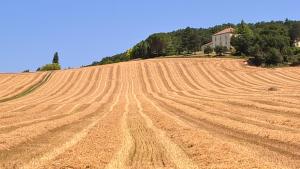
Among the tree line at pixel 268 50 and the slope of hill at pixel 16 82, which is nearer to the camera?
the slope of hill at pixel 16 82

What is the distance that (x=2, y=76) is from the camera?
111 m

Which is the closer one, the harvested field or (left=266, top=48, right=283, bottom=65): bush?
the harvested field

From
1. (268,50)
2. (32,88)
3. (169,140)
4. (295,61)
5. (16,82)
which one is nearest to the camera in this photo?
(169,140)

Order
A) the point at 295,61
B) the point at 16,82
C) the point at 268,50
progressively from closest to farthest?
1. the point at 16,82
2. the point at 295,61
3. the point at 268,50

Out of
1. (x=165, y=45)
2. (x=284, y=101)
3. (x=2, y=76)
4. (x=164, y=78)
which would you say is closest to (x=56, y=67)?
(x=165, y=45)

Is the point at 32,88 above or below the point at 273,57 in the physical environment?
below

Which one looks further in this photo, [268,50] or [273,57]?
[268,50]

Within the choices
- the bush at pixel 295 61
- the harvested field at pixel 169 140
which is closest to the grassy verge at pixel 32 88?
the harvested field at pixel 169 140

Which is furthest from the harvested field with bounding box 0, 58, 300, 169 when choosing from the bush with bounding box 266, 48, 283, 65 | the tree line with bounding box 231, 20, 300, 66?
the tree line with bounding box 231, 20, 300, 66

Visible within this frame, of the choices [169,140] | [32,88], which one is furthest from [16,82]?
[169,140]

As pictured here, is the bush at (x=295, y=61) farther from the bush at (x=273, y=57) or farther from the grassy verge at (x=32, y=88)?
the grassy verge at (x=32, y=88)

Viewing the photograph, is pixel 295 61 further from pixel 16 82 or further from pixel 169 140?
pixel 169 140

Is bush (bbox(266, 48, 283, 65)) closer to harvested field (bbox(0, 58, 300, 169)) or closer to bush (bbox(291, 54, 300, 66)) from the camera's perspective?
bush (bbox(291, 54, 300, 66))

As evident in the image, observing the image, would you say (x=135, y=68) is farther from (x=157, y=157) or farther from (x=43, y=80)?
(x=157, y=157)
